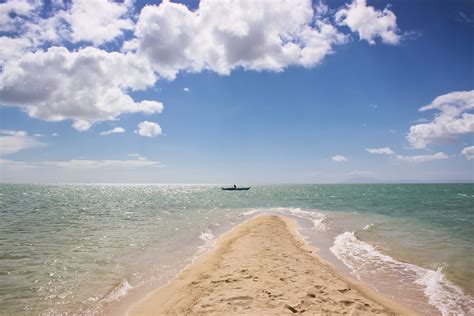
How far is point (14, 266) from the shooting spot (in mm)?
15453

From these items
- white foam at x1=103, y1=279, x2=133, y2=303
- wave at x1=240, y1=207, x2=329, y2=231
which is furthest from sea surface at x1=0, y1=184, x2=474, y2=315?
wave at x1=240, y1=207, x2=329, y2=231

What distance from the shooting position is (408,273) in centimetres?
1534

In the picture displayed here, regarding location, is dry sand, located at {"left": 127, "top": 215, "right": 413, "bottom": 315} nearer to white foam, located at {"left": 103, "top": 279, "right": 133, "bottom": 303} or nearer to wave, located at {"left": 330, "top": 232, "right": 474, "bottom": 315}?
white foam, located at {"left": 103, "top": 279, "right": 133, "bottom": 303}

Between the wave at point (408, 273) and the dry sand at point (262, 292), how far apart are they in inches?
86.2

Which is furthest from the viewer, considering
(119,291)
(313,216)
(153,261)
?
(313,216)

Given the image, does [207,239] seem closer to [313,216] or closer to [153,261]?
[153,261]

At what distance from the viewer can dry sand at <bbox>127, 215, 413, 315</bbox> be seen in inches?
376

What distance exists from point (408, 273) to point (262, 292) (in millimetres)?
9105

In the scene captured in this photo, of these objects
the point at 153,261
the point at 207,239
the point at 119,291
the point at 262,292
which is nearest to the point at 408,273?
the point at 262,292

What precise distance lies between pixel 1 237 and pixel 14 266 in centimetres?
979

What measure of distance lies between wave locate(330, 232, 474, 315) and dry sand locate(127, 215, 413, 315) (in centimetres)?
219

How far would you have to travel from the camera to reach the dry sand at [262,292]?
9.54m

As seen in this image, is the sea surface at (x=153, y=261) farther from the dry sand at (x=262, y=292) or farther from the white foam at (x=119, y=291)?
the dry sand at (x=262, y=292)

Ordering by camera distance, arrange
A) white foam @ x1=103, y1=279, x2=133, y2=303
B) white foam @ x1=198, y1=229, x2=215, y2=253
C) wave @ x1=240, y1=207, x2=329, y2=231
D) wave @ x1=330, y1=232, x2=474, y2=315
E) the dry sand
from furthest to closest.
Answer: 1. wave @ x1=240, y1=207, x2=329, y2=231
2. white foam @ x1=198, y1=229, x2=215, y2=253
3. white foam @ x1=103, y1=279, x2=133, y2=303
4. wave @ x1=330, y1=232, x2=474, y2=315
5. the dry sand
